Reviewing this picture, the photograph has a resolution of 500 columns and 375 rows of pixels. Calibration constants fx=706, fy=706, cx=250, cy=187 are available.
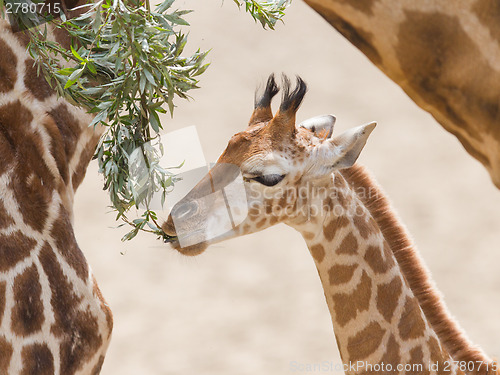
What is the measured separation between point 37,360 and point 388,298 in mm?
1548

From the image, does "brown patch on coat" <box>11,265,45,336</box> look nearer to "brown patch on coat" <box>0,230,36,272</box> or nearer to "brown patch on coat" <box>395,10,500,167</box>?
"brown patch on coat" <box>0,230,36,272</box>

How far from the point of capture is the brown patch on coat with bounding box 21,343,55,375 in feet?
7.12

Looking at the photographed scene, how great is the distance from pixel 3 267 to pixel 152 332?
152 inches

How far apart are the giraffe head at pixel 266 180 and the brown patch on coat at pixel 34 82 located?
34.2 inches

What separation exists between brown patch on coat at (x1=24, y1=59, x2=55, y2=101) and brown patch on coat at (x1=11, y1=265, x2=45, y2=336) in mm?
564

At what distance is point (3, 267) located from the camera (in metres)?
2.16

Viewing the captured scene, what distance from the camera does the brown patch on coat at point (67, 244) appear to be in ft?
7.46

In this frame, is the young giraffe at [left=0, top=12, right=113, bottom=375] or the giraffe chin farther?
the giraffe chin

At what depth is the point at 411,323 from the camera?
306cm

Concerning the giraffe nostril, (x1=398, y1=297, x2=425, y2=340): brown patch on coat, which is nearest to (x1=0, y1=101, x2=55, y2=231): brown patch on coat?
the giraffe nostril

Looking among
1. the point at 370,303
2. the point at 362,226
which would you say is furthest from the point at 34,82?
the point at 370,303

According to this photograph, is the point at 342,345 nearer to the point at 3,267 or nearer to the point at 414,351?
the point at 414,351

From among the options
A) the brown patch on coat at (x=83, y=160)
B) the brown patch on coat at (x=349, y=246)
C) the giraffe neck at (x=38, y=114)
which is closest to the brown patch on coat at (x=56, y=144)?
the giraffe neck at (x=38, y=114)

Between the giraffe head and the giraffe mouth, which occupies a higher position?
the giraffe head
